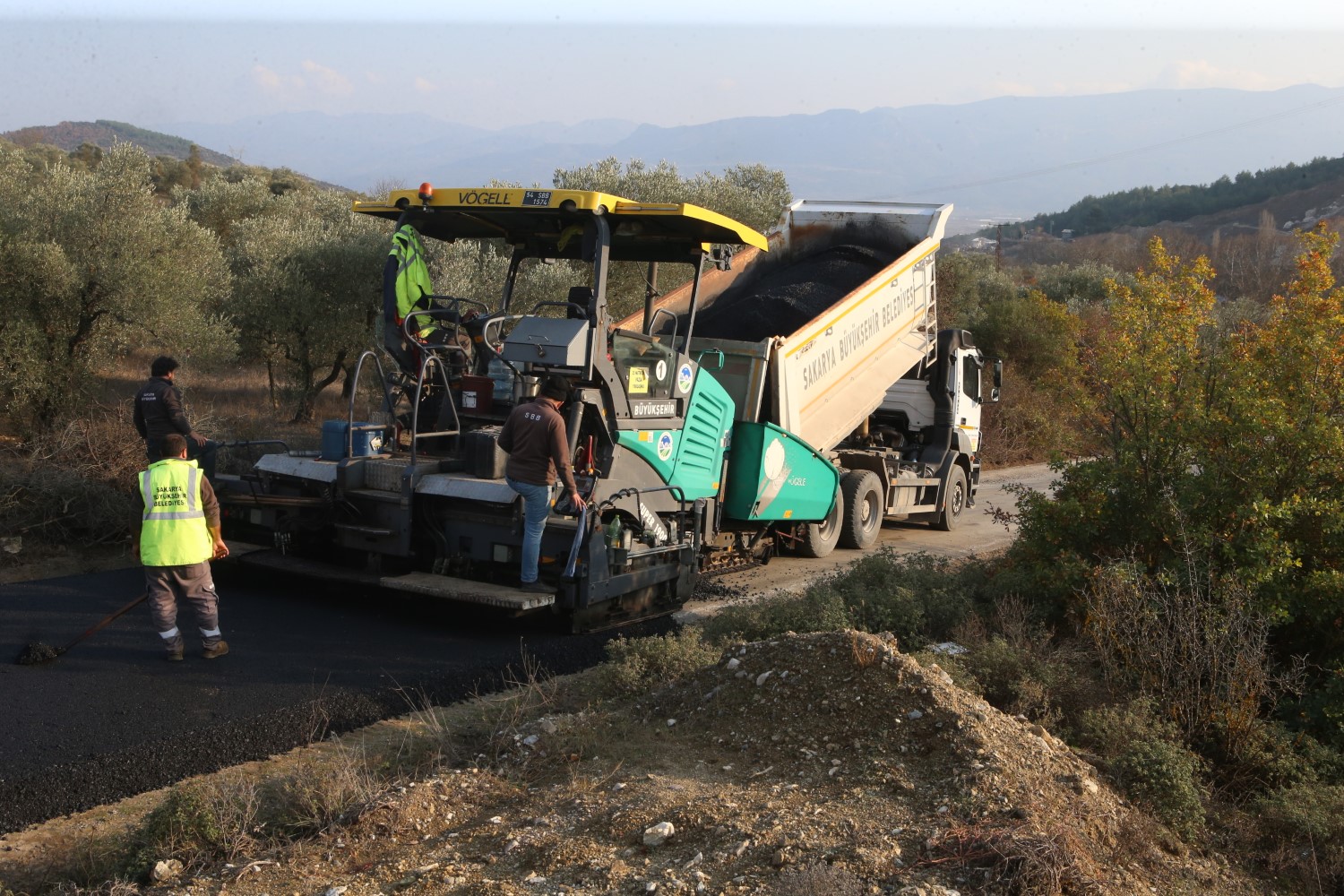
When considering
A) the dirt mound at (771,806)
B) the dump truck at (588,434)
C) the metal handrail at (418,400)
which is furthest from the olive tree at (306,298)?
the dirt mound at (771,806)

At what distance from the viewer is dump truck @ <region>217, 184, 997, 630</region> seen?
24.3 feet

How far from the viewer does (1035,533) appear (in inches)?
308

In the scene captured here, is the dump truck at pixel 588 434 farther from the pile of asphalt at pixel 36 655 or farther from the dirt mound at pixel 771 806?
the dirt mound at pixel 771 806

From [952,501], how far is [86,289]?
9.89 meters

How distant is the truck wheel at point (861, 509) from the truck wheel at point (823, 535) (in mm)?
99

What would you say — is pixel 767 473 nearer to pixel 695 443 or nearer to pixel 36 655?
pixel 695 443

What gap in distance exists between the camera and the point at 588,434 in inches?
309

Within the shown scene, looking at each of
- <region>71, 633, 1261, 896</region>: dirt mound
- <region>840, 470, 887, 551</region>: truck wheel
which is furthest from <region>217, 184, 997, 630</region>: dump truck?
<region>71, 633, 1261, 896</region>: dirt mound

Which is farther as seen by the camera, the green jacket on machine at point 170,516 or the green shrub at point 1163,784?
the green jacket on machine at point 170,516

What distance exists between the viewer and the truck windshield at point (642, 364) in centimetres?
788

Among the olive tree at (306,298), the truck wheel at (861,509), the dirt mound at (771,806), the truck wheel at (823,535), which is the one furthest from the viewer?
the olive tree at (306,298)

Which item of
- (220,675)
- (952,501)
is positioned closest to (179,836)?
(220,675)

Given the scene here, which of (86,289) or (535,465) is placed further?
(86,289)

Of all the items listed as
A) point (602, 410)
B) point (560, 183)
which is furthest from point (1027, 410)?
point (602, 410)
